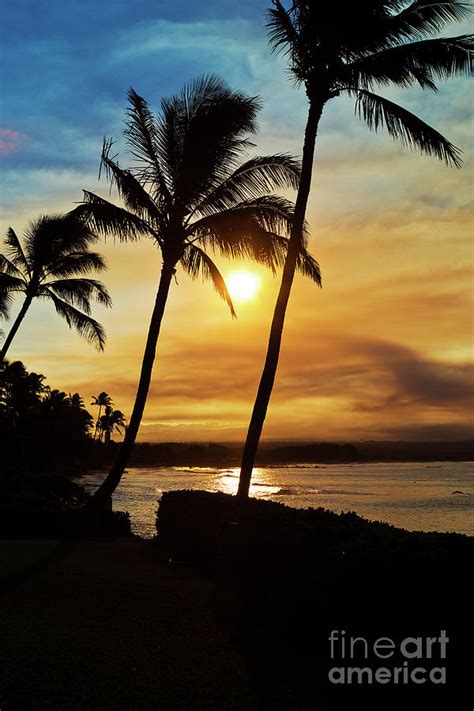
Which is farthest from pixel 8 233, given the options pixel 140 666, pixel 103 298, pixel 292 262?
pixel 140 666

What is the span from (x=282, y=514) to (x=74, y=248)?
18978mm

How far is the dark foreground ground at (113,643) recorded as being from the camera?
5.46 m

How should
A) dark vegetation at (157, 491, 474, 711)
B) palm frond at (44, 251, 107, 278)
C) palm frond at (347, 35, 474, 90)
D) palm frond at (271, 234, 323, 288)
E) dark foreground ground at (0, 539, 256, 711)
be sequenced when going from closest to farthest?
1. dark vegetation at (157, 491, 474, 711)
2. dark foreground ground at (0, 539, 256, 711)
3. palm frond at (347, 35, 474, 90)
4. palm frond at (271, 234, 323, 288)
5. palm frond at (44, 251, 107, 278)

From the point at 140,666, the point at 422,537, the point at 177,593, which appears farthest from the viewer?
the point at 177,593

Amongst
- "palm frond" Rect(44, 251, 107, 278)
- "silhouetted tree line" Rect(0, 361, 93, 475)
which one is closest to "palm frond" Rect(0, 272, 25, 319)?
"palm frond" Rect(44, 251, 107, 278)

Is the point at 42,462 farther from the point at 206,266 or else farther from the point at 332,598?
the point at 332,598

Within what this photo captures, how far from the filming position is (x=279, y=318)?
12.5 metres

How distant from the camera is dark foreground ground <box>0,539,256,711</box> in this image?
5465 millimetres

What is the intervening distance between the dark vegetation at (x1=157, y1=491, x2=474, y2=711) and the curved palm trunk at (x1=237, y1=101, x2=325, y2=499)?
250 cm

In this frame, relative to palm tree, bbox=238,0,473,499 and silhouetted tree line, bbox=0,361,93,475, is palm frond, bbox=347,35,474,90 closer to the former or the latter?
palm tree, bbox=238,0,473,499

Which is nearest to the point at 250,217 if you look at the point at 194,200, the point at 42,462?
the point at 194,200

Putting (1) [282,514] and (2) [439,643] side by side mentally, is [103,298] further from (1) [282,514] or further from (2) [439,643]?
(2) [439,643]

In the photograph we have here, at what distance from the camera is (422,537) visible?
692cm

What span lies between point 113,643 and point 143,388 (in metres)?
10.7
